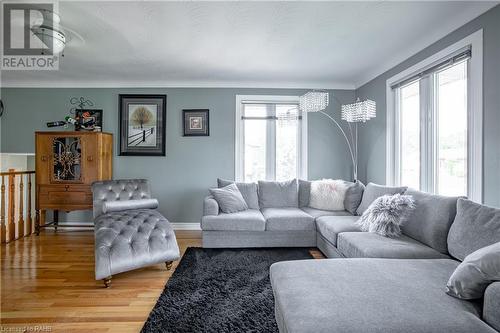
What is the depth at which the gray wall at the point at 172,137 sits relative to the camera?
4504mm

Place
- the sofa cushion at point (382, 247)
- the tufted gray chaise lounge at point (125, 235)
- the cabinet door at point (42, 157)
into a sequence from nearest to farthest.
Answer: the sofa cushion at point (382, 247) → the tufted gray chaise lounge at point (125, 235) → the cabinet door at point (42, 157)

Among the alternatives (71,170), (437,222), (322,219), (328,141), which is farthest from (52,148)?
(437,222)

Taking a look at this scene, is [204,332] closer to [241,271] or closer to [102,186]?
[241,271]

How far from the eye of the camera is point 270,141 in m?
4.63

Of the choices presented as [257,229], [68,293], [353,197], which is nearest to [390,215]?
[353,197]

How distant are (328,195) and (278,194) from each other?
74 cm

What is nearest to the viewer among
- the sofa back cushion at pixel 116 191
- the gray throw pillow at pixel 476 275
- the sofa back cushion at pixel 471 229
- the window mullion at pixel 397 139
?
the gray throw pillow at pixel 476 275

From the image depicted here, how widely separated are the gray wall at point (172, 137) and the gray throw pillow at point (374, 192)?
2.04 metres

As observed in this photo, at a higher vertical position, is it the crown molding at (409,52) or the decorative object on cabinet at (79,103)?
the crown molding at (409,52)

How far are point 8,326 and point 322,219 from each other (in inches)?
119

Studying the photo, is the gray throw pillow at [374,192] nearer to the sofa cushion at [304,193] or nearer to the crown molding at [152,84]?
the sofa cushion at [304,193]

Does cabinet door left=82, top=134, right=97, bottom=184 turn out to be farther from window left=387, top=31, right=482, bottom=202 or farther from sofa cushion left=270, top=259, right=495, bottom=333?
window left=387, top=31, right=482, bottom=202

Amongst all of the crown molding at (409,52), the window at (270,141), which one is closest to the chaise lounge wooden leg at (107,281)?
the window at (270,141)

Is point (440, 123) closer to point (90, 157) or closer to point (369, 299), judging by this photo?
point (369, 299)
